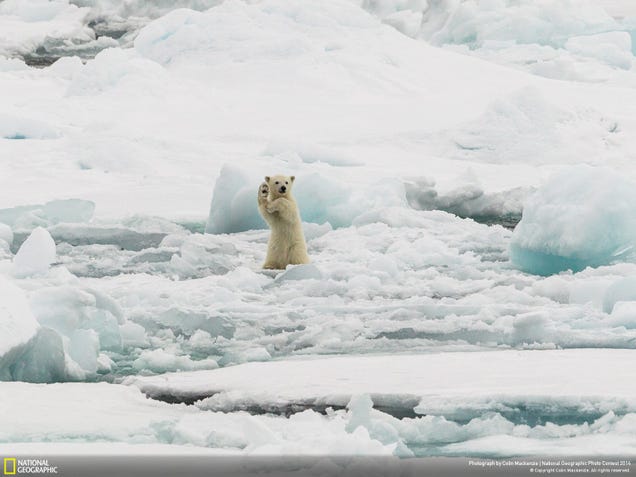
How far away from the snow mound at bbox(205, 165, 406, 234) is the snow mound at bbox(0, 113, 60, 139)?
438 cm

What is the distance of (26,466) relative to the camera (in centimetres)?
406

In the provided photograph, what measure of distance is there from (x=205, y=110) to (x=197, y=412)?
1081cm

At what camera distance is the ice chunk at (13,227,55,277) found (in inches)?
304

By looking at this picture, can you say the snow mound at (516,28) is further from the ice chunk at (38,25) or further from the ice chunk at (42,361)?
the ice chunk at (42,361)

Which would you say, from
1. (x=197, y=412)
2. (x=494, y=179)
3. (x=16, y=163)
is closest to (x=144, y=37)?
(x=16, y=163)

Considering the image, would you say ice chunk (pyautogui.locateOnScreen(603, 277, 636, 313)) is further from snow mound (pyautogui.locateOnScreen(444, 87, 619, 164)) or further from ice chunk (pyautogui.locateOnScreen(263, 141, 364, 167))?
snow mound (pyautogui.locateOnScreen(444, 87, 619, 164))

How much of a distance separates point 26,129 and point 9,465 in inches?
396

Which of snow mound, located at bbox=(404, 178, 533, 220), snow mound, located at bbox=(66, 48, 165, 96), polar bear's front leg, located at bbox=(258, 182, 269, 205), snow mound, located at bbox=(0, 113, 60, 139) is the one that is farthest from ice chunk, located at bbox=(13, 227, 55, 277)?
snow mound, located at bbox=(66, 48, 165, 96)

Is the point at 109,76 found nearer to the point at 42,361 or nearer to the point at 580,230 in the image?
the point at 580,230

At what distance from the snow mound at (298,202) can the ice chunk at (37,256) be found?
7.65 feet

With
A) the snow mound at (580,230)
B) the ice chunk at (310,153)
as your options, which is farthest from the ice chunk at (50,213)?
the snow mound at (580,230)

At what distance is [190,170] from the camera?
40.5ft

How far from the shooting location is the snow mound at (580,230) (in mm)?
8352

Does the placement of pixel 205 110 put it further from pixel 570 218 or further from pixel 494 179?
pixel 570 218
